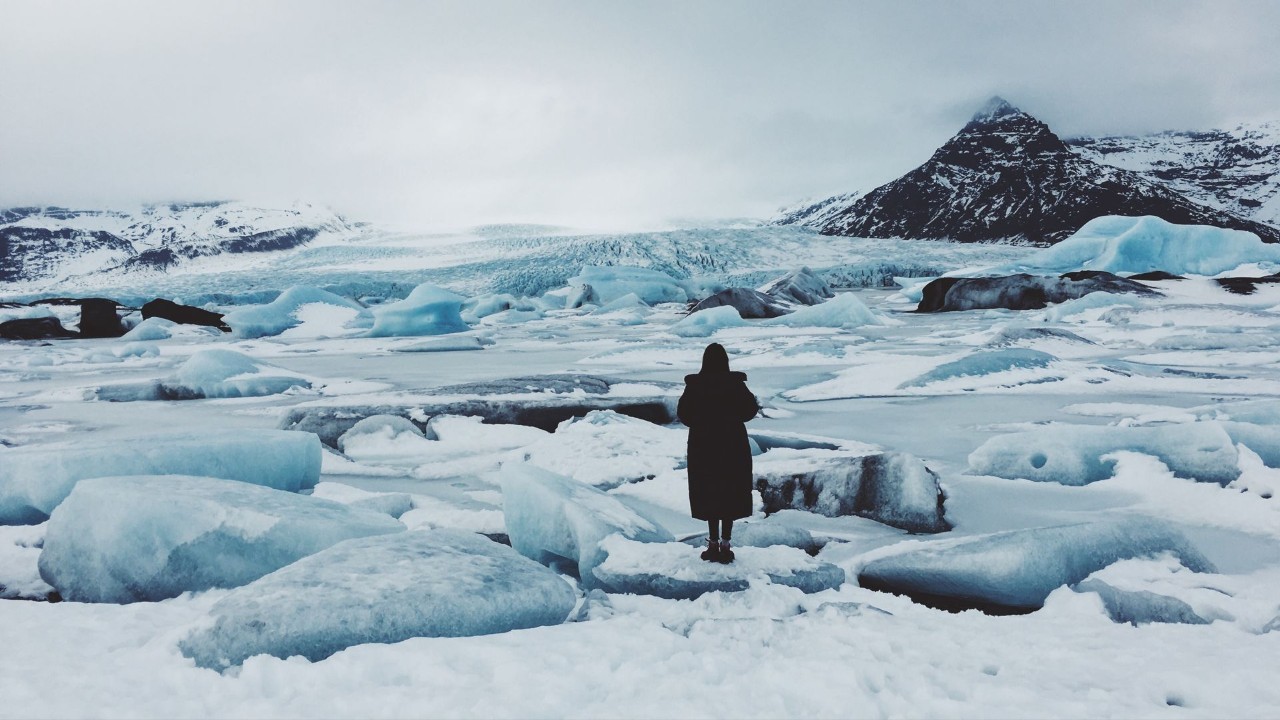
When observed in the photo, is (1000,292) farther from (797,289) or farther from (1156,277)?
(797,289)

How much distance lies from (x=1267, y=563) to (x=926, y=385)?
3910 millimetres

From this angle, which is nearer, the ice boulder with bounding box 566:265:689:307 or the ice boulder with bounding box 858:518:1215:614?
the ice boulder with bounding box 858:518:1215:614

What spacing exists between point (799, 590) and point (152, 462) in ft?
8.18

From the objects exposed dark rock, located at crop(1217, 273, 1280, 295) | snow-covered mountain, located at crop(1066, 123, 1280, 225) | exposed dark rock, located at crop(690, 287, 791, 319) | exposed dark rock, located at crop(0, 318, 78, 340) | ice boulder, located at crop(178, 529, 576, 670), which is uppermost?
snow-covered mountain, located at crop(1066, 123, 1280, 225)

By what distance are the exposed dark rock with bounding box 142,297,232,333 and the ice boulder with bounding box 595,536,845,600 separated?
59.2 ft

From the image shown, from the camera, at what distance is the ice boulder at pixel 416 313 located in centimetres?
1495

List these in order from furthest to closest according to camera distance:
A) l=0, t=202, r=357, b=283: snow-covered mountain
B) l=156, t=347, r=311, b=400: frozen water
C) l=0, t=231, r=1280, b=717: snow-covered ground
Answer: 1. l=0, t=202, r=357, b=283: snow-covered mountain
2. l=156, t=347, r=311, b=400: frozen water
3. l=0, t=231, r=1280, b=717: snow-covered ground

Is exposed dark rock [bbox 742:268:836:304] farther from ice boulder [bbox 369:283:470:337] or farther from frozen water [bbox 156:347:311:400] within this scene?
frozen water [bbox 156:347:311:400]

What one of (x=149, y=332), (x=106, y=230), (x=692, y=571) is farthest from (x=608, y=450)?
(x=106, y=230)

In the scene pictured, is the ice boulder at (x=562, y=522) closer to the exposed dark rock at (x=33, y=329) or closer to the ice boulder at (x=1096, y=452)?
the ice boulder at (x=1096, y=452)

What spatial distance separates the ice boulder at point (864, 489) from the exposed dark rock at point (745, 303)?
1350 centimetres

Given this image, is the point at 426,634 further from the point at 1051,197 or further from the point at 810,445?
the point at 1051,197

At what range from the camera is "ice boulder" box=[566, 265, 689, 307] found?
22812 millimetres

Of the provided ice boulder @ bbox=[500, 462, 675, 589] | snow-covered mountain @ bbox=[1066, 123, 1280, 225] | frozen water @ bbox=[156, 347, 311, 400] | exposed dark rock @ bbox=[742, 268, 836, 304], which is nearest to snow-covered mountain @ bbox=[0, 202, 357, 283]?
exposed dark rock @ bbox=[742, 268, 836, 304]
